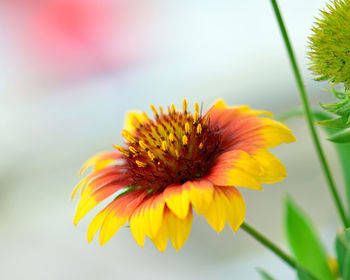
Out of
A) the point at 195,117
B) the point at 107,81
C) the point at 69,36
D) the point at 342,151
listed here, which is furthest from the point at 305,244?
the point at 69,36

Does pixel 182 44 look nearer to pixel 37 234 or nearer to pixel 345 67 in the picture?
pixel 37 234

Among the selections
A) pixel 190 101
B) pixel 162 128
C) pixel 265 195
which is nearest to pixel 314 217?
pixel 265 195

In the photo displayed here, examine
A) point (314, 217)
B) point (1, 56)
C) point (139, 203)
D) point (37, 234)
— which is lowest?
point (314, 217)

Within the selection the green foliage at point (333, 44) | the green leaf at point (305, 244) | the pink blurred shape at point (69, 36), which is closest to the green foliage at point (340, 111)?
the green foliage at point (333, 44)

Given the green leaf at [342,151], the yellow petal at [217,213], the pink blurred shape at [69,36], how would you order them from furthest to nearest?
1. the pink blurred shape at [69,36]
2. the green leaf at [342,151]
3. the yellow petal at [217,213]

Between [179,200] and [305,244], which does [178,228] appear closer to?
[179,200]

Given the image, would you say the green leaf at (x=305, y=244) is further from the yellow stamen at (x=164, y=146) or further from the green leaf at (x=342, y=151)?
the yellow stamen at (x=164, y=146)
